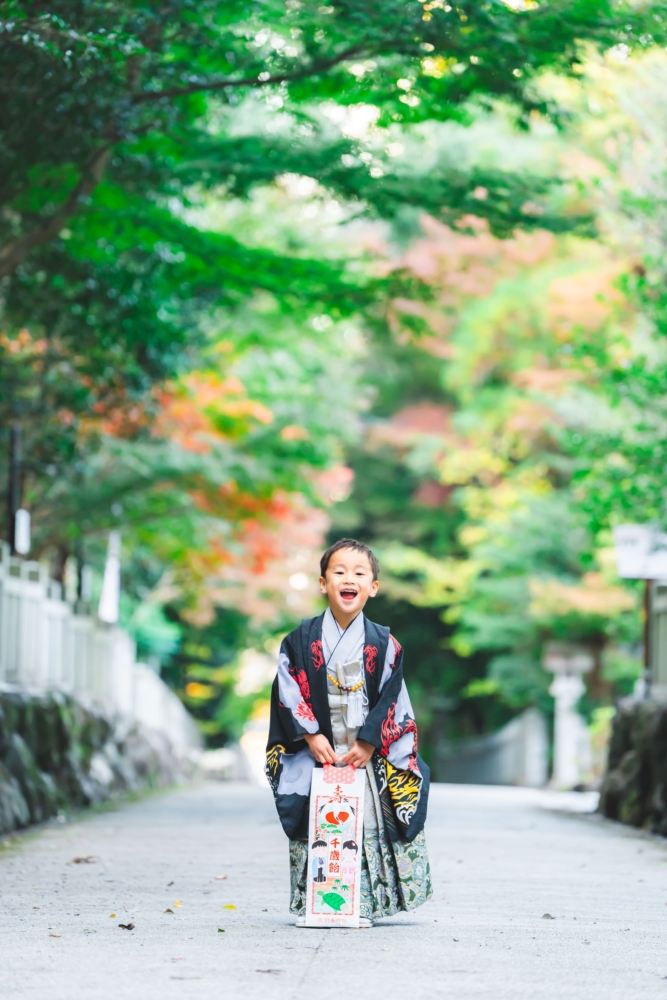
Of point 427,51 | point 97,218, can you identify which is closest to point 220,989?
point 427,51

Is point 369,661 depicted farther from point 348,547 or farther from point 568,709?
point 568,709

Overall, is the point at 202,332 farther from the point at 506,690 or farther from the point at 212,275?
the point at 506,690

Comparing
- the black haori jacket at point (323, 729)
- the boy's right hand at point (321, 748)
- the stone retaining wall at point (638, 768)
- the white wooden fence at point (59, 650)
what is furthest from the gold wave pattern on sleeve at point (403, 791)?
the white wooden fence at point (59, 650)

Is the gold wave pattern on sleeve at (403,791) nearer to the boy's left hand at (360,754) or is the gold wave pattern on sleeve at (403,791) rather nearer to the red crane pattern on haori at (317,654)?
the boy's left hand at (360,754)

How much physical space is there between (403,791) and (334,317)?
7.25m

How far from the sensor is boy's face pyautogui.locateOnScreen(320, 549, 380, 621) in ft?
18.6

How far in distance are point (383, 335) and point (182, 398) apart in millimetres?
6044

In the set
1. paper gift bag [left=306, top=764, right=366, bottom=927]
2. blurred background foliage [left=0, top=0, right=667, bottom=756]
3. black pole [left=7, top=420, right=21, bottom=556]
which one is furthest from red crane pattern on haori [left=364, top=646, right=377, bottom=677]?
black pole [left=7, top=420, right=21, bottom=556]

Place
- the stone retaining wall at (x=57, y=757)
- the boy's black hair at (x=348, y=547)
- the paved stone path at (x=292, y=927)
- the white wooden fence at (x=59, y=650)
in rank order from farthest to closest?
the white wooden fence at (x=59, y=650) → the stone retaining wall at (x=57, y=757) → the boy's black hair at (x=348, y=547) → the paved stone path at (x=292, y=927)

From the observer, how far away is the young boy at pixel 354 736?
5.59 m

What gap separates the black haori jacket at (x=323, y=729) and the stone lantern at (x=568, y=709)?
16.2 m

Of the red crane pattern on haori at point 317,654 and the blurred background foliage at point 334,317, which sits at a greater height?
the blurred background foliage at point 334,317

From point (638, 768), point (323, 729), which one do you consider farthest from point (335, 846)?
point (638, 768)

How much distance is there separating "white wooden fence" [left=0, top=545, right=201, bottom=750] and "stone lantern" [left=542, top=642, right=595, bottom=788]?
21.3 feet
